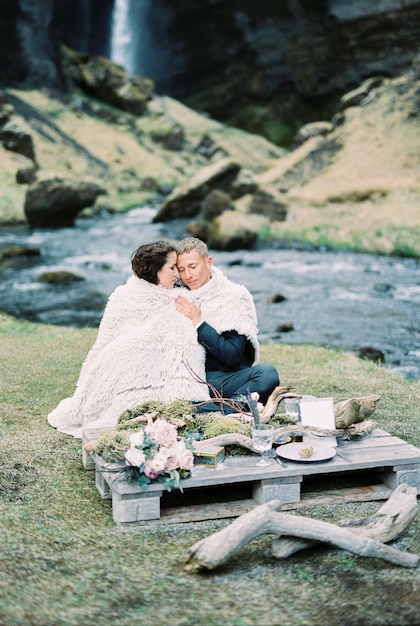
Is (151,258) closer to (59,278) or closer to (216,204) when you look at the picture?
(59,278)

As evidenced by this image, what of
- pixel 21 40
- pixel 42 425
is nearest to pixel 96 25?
pixel 21 40

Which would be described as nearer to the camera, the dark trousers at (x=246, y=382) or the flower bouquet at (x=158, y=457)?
the flower bouquet at (x=158, y=457)

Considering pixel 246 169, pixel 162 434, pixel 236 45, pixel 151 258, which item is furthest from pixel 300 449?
pixel 236 45

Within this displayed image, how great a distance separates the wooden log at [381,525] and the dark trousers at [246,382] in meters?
1.73

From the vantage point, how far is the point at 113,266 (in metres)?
20.5

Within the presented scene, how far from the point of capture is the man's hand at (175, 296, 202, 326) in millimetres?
5352

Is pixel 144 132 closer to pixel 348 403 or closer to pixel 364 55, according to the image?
pixel 364 55

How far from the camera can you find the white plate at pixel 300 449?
14.1 feet

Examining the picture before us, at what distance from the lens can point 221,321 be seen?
5.47 meters

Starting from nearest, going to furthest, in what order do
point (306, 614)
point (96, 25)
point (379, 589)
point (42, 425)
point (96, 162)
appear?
point (306, 614)
point (379, 589)
point (42, 425)
point (96, 162)
point (96, 25)

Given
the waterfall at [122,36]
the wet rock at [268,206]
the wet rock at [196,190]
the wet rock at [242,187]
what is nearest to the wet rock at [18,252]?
the wet rock at [196,190]

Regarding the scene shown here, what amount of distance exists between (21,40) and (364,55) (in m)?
22.2

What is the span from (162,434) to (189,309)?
58.6 inches

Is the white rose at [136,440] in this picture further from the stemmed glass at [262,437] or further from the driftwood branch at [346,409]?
the driftwood branch at [346,409]
